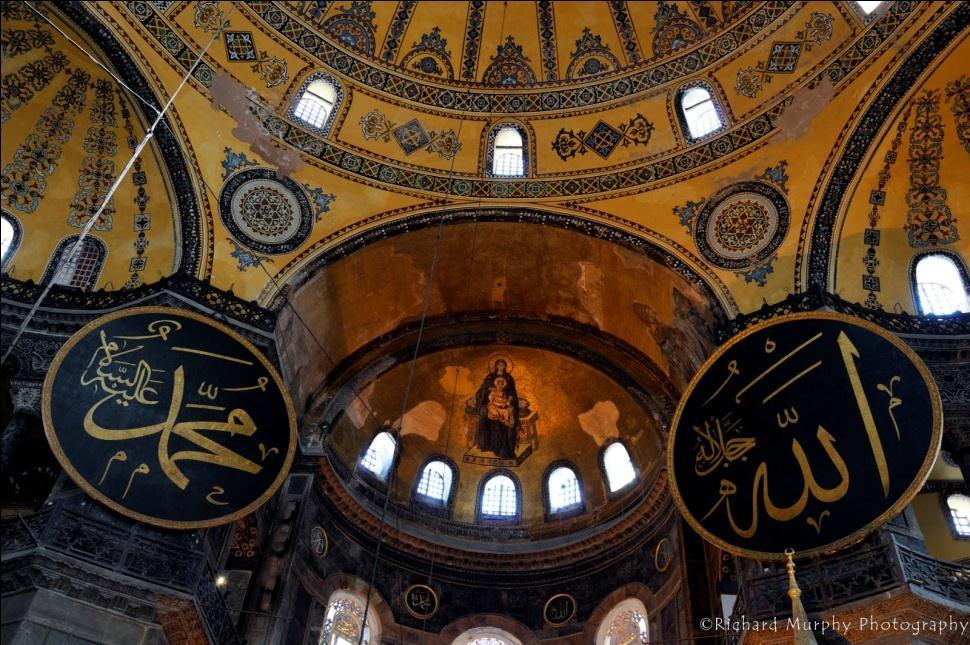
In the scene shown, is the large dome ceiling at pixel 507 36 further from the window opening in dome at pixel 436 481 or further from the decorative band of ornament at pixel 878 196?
the window opening in dome at pixel 436 481

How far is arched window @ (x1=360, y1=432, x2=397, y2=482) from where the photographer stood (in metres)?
15.6

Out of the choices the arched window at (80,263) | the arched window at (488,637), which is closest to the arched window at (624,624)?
the arched window at (488,637)

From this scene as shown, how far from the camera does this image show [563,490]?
16078 millimetres

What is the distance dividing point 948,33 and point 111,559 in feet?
39.8

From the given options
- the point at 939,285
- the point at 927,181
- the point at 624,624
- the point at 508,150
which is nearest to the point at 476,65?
the point at 508,150

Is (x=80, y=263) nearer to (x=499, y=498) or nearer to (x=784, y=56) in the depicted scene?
(x=499, y=498)

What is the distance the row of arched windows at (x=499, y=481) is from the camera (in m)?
15.6

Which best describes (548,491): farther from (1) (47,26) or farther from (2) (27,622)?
(1) (47,26)

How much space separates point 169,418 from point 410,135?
6.36 m

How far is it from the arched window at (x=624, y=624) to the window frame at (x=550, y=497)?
1.93 m

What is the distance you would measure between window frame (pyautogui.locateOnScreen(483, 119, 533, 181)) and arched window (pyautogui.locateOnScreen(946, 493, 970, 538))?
7.67 metres

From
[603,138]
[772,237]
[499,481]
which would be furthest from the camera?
[499,481]

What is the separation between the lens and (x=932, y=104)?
12.7 m

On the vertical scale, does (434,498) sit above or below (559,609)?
above
